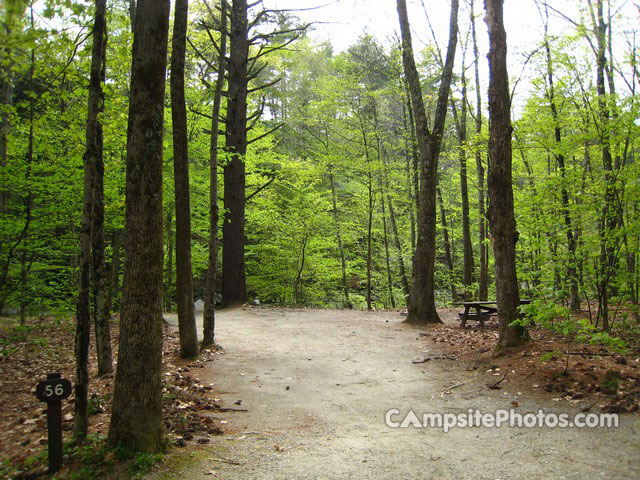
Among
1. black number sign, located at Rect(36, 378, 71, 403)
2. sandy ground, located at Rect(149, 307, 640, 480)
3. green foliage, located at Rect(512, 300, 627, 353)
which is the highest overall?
green foliage, located at Rect(512, 300, 627, 353)

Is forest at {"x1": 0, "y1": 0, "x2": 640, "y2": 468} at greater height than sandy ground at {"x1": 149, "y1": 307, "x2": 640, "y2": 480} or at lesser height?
greater

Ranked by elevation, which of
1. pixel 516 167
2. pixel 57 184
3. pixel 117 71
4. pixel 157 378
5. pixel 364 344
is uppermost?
pixel 117 71

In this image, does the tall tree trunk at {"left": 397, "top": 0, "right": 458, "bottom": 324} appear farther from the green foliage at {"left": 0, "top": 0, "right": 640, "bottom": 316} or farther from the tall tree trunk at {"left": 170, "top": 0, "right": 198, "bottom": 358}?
the tall tree trunk at {"left": 170, "top": 0, "right": 198, "bottom": 358}

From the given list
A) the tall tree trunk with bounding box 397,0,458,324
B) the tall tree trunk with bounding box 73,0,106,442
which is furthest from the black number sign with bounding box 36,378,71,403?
the tall tree trunk with bounding box 397,0,458,324

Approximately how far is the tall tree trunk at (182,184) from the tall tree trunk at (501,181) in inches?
200

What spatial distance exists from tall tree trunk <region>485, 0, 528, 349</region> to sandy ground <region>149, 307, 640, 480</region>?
1398mm

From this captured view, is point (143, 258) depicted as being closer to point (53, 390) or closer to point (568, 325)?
point (53, 390)

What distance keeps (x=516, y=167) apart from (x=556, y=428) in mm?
12491

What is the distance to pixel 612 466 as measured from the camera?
343 cm

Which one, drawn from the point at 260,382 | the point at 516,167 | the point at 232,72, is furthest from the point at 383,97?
the point at 260,382

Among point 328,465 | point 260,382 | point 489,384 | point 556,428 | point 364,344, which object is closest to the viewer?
point 328,465

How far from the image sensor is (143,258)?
3855 mm

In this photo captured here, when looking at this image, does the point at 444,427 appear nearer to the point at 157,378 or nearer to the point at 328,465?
the point at 328,465

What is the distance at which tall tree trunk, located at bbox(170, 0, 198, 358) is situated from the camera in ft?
22.5
